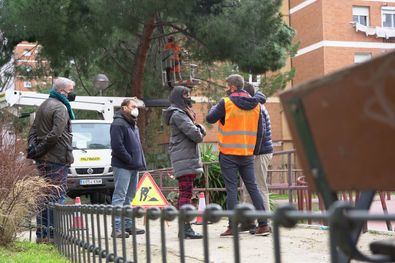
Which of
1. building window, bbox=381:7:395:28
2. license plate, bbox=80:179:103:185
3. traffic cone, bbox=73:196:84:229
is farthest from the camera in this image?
building window, bbox=381:7:395:28

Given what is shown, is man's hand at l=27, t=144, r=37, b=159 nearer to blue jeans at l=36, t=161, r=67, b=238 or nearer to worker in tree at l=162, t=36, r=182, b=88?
blue jeans at l=36, t=161, r=67, b=238

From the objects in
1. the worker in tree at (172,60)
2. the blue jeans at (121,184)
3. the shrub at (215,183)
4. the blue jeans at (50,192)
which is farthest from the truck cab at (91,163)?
the blue jeans at (50,192)

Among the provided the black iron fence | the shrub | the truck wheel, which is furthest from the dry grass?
the truck wheel

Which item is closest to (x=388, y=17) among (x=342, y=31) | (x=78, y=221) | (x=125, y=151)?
(x=342, y=31)

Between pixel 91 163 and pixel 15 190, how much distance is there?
8.51 m

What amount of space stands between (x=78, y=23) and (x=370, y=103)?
17851 millimetres

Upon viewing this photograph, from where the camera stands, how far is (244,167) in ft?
23.9

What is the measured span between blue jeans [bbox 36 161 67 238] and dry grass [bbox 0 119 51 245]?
0.17m

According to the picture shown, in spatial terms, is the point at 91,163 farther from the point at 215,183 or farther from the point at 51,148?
the point at 51,148

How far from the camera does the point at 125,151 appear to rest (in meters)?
7.56

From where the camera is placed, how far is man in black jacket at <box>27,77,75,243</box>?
7.21m

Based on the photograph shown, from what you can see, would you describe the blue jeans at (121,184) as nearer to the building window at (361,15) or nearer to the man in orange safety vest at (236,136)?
the man in orange safety vest at (236,136)

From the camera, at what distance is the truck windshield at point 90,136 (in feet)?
50.4

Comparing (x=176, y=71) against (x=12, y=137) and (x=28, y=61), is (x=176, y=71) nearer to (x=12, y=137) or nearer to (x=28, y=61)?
(x=28, y=61)
